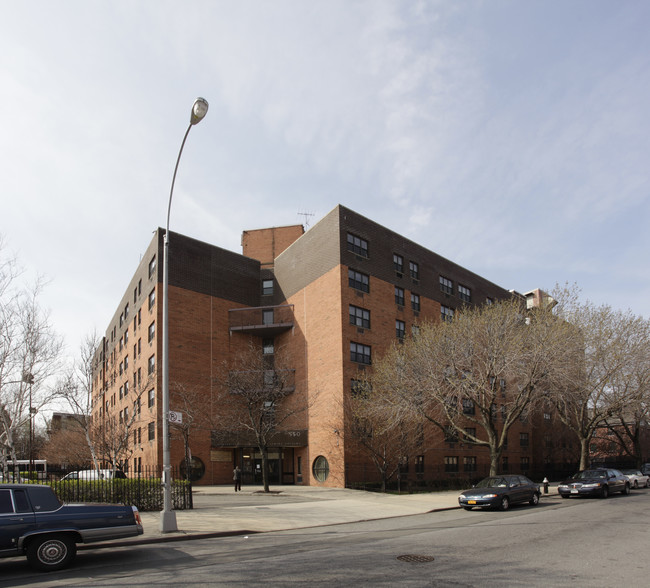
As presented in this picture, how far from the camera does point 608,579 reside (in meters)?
8.30

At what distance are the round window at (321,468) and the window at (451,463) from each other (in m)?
11.5

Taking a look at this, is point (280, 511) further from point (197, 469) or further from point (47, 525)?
point (197, 469)

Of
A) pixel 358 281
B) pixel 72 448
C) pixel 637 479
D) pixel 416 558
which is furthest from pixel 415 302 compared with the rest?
pixel 416 558

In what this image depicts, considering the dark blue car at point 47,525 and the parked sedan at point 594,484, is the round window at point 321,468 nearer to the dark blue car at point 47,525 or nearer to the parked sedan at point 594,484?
the parked sedan at point 594,484

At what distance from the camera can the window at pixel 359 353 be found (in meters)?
35.6

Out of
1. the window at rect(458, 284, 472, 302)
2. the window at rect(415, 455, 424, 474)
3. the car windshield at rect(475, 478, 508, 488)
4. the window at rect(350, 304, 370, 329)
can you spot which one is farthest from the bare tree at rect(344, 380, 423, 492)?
the window at rect(458, 284, 472, 302)

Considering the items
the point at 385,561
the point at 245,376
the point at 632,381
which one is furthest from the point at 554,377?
the point at 385,561

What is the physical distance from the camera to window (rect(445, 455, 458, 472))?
41469 millimetres

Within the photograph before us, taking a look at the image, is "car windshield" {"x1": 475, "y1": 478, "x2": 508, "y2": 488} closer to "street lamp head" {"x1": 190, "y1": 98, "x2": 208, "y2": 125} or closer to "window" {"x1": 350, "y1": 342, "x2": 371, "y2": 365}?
"window" {"x1": 350, "y1": 342, "x2": 371, "y2": 365}

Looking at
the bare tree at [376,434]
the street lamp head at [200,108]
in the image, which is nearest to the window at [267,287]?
the bare tree at [376,434]

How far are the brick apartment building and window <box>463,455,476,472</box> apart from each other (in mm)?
91

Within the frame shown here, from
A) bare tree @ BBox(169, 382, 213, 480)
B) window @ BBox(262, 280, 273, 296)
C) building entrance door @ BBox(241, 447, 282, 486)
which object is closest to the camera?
bare tree @ BBox(169, 382, 213, 480)

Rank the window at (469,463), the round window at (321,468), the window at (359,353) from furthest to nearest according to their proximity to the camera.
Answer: the window at (469,463) → the window at (359,353) → the round window at (321,468)

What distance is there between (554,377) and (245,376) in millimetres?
17428
